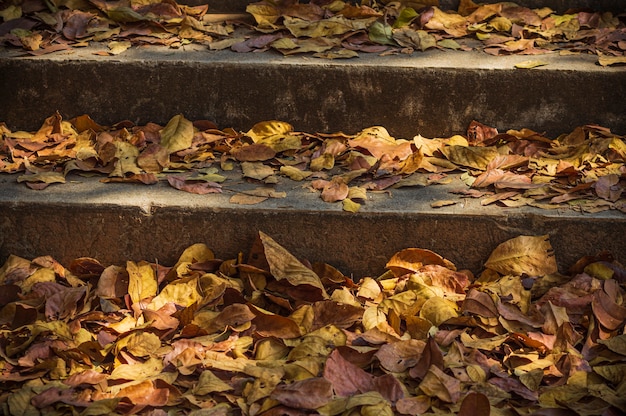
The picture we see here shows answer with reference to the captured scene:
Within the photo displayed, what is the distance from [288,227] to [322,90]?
2.30ft

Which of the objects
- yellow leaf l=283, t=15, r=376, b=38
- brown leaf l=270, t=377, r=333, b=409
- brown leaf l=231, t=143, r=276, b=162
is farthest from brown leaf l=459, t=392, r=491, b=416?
yellow leaf l=283, t=15, r=376, b=38

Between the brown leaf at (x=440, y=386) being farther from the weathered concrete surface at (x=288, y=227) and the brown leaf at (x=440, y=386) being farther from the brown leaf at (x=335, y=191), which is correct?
the brown leaf at (x=335, y=191)

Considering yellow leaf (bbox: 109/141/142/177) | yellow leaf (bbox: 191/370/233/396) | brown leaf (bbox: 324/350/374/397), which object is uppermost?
yellow leaf (bbox: 109/141/142/177)

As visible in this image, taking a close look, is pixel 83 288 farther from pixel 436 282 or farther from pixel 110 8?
pixel 110 8

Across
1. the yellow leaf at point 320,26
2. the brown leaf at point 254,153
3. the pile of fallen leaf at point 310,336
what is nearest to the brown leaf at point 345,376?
the pile of fallen leaf at point 310,336

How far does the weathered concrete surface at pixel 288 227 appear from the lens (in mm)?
2551

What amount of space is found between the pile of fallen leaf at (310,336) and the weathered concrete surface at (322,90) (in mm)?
691

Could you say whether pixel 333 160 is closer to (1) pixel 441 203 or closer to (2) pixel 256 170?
(2) pixel 256 170

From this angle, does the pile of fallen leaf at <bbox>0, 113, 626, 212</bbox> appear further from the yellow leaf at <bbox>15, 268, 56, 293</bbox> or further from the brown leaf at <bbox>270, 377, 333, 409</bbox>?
the brown leaf at <bbox>270, 377, 333, 409</bbox>

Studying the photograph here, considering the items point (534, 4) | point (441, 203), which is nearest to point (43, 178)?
point (441, 203)

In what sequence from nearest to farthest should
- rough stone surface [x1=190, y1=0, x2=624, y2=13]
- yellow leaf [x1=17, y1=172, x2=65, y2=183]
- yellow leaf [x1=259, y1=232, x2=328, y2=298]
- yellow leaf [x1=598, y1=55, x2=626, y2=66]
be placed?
yellow leaf [x1=259, y1=232, x2=328, y2=298]
yellow leaf [x1=17, y1=172, x2=65, y2=183]
yellow leaf [x1=598, y1=55, x2=626, y2=66]
rough stone surface [x1=190, y1=0, x2=624, y2=13]

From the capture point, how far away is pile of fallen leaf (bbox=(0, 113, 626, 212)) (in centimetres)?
266

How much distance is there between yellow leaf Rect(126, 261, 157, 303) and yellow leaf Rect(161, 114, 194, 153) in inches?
19.3

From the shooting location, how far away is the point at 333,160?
113 inches
